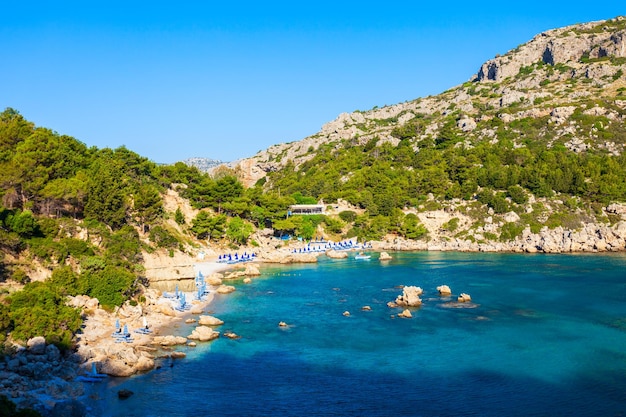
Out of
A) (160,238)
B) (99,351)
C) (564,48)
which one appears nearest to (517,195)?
(160,238)

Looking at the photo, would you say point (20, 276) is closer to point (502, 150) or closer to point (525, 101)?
point (502, 150)

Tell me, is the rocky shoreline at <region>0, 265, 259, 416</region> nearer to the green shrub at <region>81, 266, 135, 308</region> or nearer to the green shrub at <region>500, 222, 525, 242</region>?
the green shrub at <region>81, 266, 135, 308</region>

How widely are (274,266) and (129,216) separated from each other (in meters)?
18.7

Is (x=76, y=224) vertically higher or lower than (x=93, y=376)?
higher

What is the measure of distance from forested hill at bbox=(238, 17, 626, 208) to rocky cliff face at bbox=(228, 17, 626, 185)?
300 mm

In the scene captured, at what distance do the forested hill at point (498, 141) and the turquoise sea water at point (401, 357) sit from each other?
38.1 m

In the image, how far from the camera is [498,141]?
99625 mm

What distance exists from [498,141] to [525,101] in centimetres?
2692

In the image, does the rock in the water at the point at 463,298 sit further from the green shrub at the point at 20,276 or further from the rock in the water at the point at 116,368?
the green shrub at the point at 20,276

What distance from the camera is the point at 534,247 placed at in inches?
2771

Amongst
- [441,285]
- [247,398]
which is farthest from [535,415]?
[441,285]

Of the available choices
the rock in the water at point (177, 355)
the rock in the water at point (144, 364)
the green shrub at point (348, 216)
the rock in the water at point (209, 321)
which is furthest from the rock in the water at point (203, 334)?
the green shrub at point (348, 216)

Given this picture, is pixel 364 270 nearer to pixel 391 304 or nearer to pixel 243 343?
pixel 391 304

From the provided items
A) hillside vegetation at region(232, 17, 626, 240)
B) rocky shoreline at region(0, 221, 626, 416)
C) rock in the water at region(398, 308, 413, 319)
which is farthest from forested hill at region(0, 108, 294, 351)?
hillside vegetation at region(232, 17, 626, 240)
